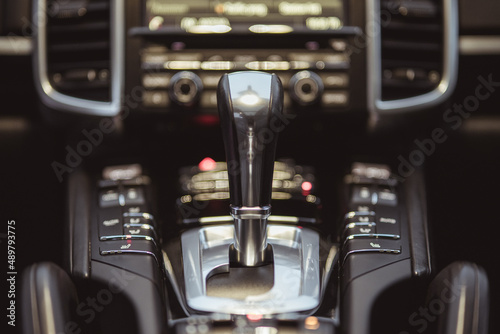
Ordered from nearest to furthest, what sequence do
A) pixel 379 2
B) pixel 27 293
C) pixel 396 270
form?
pixel 27 293
pixel 396 270
pixel 379 2

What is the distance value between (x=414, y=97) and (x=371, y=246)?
282mm

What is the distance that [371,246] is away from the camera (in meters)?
0.80

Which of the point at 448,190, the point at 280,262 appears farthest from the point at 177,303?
the point at 448,190

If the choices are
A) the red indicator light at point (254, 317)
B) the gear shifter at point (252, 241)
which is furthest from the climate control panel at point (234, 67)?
the red indicator light at point (254, 317)

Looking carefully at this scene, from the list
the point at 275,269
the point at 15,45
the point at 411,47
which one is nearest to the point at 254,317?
the point at 275,269

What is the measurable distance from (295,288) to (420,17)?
1.62 feet

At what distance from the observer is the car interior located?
712 mm

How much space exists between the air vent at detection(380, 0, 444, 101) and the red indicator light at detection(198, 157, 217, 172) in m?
0.29

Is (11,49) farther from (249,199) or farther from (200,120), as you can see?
(249,199)

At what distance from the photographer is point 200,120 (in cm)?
96

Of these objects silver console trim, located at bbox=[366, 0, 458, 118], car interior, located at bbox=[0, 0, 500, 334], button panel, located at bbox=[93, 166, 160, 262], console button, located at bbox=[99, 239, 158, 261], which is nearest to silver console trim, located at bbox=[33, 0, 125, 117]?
car interior, located at bbox=[0, 0, 500, 334]

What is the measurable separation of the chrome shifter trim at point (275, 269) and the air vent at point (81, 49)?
0.98ft

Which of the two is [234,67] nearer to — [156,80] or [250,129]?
[156,80]

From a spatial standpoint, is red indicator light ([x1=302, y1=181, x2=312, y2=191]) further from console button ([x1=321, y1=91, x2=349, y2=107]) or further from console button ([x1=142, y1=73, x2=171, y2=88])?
console button ([x1=142, y1=73, x2=171, y2=88])
